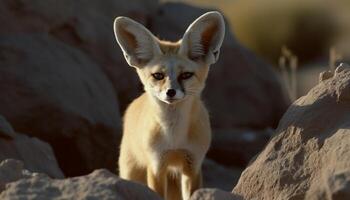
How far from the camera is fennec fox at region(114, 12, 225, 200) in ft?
25.7

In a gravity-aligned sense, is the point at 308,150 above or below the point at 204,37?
below

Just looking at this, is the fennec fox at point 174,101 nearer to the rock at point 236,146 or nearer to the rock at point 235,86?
the rock at point 236,146

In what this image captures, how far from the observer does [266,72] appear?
13844 millimetres

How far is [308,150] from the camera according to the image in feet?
19.9

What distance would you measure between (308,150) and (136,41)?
232 centimetres

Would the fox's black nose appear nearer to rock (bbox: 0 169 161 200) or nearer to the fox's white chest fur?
the fox's white chest fur

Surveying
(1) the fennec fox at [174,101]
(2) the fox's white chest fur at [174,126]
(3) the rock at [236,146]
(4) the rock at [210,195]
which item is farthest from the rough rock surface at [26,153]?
(3) the rock at [236,146]

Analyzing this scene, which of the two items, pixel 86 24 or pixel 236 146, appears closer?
pixel 86 24

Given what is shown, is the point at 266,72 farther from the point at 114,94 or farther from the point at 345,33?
the point at 345,33

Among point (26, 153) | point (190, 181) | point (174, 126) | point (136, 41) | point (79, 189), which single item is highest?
point (136, 41)

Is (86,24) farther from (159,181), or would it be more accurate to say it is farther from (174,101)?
(174,101)

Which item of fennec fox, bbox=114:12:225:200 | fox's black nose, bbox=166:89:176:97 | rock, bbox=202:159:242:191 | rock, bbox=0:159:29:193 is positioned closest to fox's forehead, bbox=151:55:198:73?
fennec fox, bbox=114:12:225:200

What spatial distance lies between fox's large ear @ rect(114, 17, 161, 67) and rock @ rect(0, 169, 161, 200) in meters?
2.66

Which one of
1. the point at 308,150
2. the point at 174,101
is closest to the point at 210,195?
the point at 308,150
